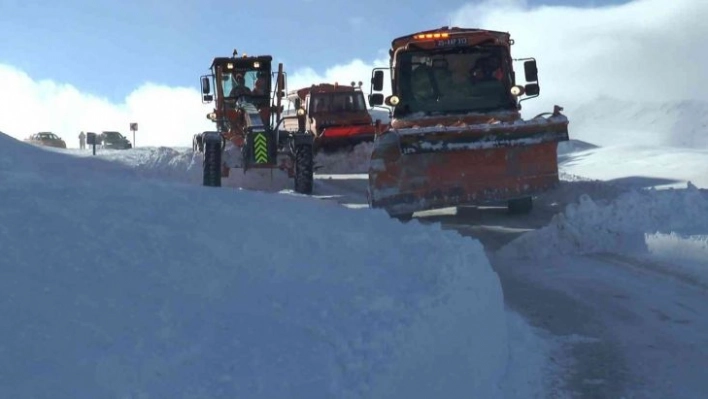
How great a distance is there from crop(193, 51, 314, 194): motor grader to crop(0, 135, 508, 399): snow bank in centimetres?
802

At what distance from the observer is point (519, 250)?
30.7ft

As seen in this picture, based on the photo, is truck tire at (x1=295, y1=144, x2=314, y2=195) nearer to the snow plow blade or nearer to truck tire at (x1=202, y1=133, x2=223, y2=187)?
truck tire at (x1=202, y1=133, x2=223, y2=187)

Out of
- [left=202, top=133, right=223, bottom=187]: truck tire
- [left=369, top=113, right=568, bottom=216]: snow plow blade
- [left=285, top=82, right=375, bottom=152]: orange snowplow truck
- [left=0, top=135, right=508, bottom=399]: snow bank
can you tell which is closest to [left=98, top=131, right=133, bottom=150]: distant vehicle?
[left=285, top=82, right=375, bottom=152]: orange snowplow truck

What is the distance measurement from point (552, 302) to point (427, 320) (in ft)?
9.98

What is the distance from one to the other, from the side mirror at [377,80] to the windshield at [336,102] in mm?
10463

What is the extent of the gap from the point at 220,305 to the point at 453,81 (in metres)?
8.90

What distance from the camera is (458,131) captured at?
1085 centimetres

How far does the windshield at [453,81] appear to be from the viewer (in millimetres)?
12281

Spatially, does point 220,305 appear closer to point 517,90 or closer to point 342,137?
point 517,90

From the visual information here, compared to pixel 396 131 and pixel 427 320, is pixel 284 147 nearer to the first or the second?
pixel 396 131

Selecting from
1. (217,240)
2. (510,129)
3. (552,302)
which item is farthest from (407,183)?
(217,240)

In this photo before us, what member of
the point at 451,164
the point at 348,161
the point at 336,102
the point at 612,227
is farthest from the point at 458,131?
the point at 336,102

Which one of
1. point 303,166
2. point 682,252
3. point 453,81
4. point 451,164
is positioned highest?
point 453,81

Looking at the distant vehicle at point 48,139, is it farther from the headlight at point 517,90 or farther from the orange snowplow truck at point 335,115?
the headlight at point 517,90
